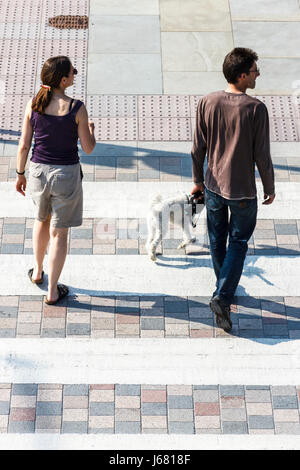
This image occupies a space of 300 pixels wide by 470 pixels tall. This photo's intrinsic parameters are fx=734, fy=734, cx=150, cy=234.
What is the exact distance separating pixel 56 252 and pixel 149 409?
1.30m

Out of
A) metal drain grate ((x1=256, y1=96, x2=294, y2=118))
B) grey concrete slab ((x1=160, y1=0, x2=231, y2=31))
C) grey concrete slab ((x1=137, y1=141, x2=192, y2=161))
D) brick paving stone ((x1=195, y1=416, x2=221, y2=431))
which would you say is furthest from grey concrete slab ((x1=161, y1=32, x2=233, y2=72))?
brick paving stone ((x1=195, y1=416, x2=221, y2=431))

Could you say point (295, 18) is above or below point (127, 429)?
above

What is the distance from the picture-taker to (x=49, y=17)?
8.68 metres

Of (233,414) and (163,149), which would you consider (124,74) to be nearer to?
(163,149)

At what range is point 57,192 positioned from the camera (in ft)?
16.5

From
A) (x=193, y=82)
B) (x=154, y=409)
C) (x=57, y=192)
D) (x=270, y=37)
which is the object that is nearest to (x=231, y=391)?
(x=154, y=409)

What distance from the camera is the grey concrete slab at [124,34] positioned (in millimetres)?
8320

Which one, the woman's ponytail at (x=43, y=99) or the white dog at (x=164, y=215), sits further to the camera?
the white dog at (x=164, y=215)

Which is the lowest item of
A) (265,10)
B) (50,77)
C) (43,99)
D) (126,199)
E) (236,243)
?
(126,199)

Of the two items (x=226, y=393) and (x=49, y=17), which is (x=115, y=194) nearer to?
(x=226, y=393)

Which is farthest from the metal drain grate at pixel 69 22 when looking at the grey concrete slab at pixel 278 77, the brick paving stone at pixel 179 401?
the brick paving stone at pixel 179 401

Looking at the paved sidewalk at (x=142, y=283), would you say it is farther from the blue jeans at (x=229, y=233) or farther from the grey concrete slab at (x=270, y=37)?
the blue jeans at (x=229, y=233)

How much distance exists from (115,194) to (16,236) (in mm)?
991

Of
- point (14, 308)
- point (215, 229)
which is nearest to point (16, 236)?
point (14, 308)
